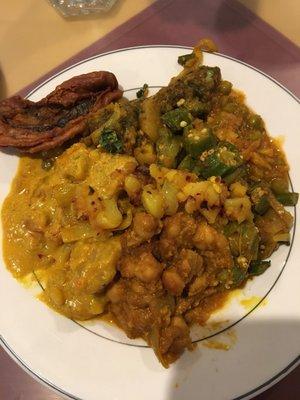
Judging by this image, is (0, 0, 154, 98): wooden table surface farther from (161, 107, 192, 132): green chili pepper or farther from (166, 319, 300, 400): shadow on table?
(166, 319, 300, 400): shadow on table

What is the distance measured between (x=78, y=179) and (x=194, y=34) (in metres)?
2.13

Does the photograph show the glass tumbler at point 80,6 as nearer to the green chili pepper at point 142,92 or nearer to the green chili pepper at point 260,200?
the green chili pepper at point 142,92

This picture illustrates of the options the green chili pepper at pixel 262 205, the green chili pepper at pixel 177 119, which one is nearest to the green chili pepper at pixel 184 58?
the green chili pepper at pixel 177 119

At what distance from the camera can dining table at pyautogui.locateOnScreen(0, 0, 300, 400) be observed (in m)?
3.87

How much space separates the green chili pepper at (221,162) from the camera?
8.70ft

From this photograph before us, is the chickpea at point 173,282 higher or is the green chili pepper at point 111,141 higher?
the green chili pepper at point 111,141

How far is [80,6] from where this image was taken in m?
4.51

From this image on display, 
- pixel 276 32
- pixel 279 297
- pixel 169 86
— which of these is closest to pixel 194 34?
pixel 276 32

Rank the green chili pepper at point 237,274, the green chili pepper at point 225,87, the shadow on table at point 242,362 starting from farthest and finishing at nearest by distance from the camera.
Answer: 1. the green chili pepper at point 225,87
2. the green chili pepper at point 237,274
3. the shadow on table at point 242,362

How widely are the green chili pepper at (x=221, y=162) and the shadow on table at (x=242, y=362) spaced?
2.97 ft

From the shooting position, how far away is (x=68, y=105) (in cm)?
313

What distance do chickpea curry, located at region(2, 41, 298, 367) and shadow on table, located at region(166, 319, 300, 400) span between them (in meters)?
0.11

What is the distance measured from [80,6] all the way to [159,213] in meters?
3.06

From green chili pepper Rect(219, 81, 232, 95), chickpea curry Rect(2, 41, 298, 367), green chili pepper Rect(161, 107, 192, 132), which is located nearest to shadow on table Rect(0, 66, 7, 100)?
chickpea curry Rect(2, 41, 298, 367)
